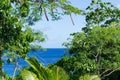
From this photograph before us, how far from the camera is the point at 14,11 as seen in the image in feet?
74.3

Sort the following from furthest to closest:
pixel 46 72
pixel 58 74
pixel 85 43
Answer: pixel 85 43 → pixel 46 72 → pixel 58 74

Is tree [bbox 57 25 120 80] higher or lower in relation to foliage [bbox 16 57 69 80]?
lower

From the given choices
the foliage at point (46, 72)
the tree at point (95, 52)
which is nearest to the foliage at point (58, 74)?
the foliage at point (46, 72)

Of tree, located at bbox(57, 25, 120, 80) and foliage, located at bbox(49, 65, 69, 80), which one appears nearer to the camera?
foliage, located at bbox(49, 65, 69, 80)

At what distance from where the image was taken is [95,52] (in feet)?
90.4

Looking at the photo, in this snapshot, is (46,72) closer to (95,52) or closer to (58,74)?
(58,74)

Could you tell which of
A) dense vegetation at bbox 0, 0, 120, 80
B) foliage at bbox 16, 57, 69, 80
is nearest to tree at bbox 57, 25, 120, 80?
dense vegetation at bbox 0, 0, 120, 80

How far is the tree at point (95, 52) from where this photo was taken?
26453 millimetres

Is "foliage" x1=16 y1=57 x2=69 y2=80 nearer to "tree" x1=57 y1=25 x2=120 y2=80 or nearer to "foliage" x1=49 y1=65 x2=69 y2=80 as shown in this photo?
"foliage" x1=49 y1=65 x2=69 y2=80

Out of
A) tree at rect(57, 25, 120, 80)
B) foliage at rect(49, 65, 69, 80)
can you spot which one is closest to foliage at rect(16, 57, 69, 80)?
foliage at rect(49, 65, 69, 80)

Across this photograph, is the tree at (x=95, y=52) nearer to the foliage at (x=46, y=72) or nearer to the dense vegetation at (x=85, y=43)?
the dense vegetation at (x=85, y=43)

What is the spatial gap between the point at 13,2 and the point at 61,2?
3020 mm

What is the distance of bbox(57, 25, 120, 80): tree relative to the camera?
2645 cm

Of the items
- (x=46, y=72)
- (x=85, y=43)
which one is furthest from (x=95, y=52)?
(x=46, y=72)
